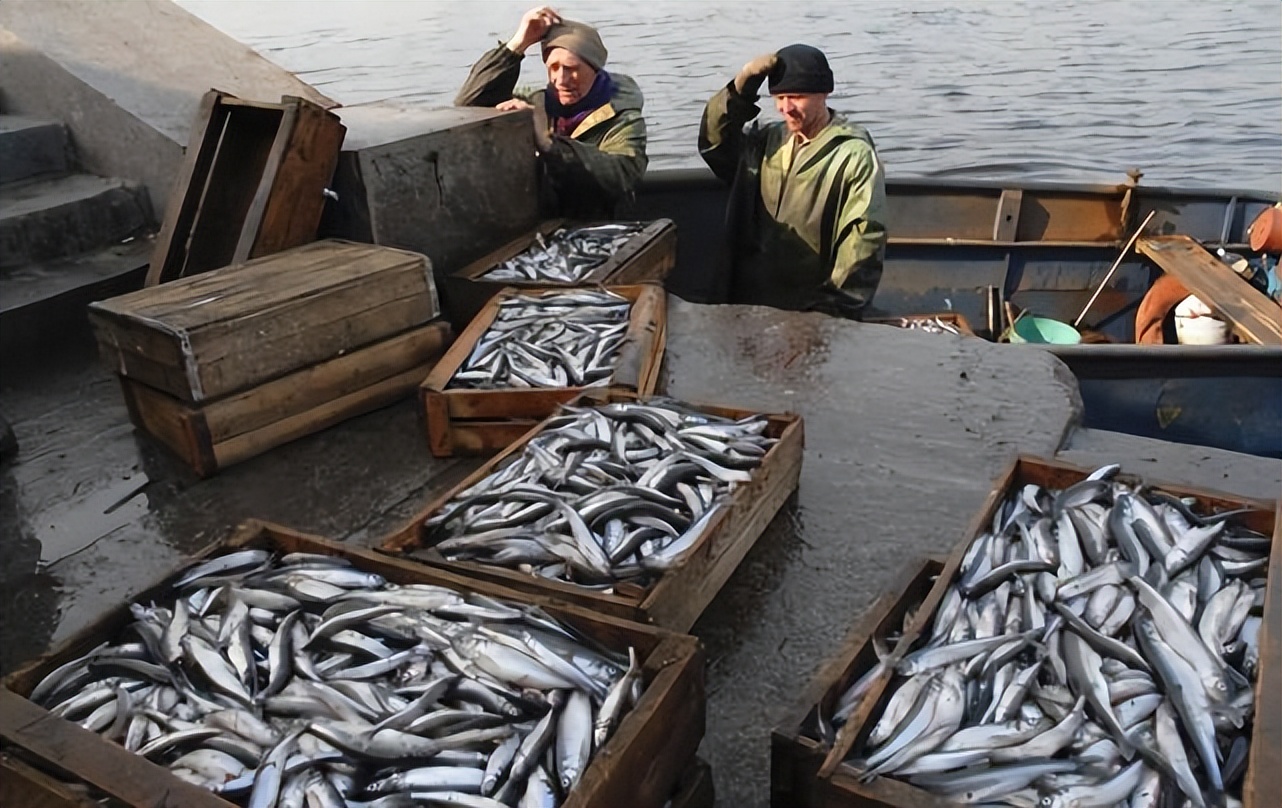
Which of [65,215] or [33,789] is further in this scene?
[65,215]

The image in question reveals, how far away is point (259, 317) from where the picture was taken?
429 centimetres

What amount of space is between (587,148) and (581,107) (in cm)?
65

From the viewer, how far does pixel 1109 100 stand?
25.8m

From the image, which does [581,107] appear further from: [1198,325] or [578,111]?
[1198,325]

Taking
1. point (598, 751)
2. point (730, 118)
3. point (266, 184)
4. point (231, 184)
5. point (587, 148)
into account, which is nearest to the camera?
point (598, 751)

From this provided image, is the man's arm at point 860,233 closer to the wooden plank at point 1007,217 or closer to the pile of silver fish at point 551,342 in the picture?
the pile of silver fish at point 551,342

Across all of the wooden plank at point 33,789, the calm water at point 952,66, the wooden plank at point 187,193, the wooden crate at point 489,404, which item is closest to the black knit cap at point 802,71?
the wooden crate at point 489,404

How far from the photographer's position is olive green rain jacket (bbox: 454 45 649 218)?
6.65m

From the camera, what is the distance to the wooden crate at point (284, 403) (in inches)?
167

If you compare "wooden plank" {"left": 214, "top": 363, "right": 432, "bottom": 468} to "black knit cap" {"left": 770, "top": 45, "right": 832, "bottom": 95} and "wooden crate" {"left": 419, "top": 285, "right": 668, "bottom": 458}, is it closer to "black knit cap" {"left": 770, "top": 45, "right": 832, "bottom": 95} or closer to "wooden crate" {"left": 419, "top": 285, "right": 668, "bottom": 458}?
"wooden crate" {"left": 419, "top": 285, "right": 668, "bottom": 458}

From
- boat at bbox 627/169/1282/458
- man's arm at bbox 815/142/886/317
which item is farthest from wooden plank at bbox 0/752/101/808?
boat at bbox 627/169/1282/458

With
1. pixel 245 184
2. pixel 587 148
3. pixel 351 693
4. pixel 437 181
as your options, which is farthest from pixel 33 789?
pixel 587 148

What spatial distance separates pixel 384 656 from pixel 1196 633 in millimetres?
1962

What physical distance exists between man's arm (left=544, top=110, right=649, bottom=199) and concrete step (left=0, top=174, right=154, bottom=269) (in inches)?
110
